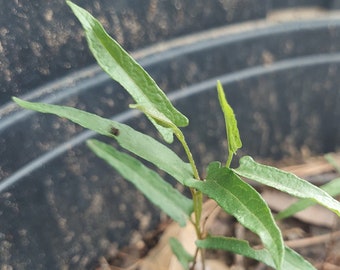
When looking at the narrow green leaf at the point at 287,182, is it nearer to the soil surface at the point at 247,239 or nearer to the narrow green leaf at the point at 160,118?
the narrow green leaf at the point at 160,118

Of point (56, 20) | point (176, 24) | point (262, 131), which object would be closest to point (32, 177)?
point (56, 20)

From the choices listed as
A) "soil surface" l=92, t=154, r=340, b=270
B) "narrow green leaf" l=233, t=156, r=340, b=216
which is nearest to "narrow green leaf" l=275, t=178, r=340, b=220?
"soil surface" l=92, t=154, r=340, b=270

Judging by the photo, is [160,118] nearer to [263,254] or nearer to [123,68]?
[123,68]

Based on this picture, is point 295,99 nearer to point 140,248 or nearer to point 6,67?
point 140,248

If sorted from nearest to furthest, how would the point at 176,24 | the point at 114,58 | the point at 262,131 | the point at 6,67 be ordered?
the point at 114,58 → the point at 6,67 → the point at 176,24 → the point at 262,131

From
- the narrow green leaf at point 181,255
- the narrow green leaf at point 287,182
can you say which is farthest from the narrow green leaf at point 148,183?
the narrow green leaf at point 287,182

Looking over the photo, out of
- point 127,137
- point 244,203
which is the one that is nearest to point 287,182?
point 244,203

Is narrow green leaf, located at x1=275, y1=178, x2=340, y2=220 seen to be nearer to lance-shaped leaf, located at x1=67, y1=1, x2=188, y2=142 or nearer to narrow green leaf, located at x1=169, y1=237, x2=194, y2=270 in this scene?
narrow green leaf, located at x1=169, y1=237, x2=194, y2=270
